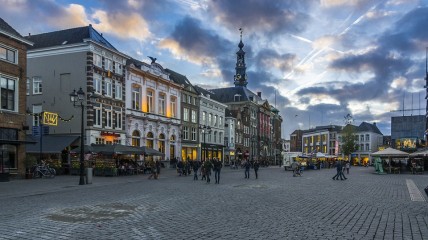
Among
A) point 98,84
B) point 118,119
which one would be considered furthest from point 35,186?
point 118,119

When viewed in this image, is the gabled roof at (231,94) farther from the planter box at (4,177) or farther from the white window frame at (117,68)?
the planter box at (4,177)

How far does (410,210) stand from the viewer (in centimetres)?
1385

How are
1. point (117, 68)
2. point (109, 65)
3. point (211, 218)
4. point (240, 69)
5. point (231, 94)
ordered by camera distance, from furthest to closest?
point (240, 69)
point (231, 94)
point (117, 68)
point (109, 65)
point (211, 218)

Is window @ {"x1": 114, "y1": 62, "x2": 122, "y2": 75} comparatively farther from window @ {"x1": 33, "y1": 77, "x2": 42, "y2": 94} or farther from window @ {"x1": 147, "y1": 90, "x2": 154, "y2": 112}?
window @ {"x1": 33, "y1": 77, "x2": 42, "y2": 94}

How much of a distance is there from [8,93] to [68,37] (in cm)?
1577

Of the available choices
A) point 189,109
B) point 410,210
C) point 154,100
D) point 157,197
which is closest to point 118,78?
point 154,100

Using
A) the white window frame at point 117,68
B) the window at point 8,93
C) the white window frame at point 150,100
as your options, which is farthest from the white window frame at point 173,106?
the window at point 8,93

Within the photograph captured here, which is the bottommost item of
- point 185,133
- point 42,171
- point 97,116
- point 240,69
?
point 42,171

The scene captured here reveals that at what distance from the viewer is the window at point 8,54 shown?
28575mm

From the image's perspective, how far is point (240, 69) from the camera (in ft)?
330

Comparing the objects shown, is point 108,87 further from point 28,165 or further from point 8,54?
point 28,165

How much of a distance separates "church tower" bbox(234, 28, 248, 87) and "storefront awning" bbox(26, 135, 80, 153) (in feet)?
210

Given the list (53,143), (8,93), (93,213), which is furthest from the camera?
(53,143)

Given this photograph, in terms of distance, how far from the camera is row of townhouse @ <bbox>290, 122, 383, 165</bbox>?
131 metres
